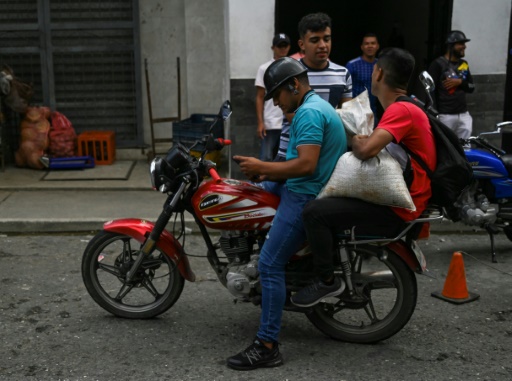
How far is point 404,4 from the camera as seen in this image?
12.5 meters

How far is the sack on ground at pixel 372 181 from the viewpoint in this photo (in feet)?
13.2

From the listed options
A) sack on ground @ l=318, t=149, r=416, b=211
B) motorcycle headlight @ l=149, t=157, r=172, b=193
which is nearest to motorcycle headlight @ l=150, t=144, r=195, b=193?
motorcycle headlight @ l=149, t=157, r=172, b=193

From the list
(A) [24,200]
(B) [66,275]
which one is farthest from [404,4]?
(B) [66,275]

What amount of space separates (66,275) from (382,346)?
270cm

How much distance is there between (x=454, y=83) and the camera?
306 inches

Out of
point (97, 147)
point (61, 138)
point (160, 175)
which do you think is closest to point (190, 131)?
point (97, 147)

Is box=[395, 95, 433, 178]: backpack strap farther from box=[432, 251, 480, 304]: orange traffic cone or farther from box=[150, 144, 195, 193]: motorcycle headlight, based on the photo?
box=[150, 144, 195, 193]: motorcycle headlight

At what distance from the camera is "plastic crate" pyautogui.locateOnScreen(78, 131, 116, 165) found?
9.59 m

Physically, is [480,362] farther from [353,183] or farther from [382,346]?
[353,183]

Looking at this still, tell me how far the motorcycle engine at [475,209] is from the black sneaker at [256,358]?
97.9 inches

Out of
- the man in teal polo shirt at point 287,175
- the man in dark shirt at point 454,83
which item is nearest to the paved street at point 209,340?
the man in teal polo shirt at point 287,175

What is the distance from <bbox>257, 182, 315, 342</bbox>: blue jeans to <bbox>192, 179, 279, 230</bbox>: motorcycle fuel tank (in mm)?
165

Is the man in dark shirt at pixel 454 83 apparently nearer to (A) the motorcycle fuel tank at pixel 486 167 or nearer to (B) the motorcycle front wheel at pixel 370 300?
(A) the motorcycle fuel tank at pixel 486 167

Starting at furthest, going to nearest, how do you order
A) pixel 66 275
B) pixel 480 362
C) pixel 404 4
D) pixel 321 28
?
pixel 404 4 → pixel 66 275 → pixel 321 28 → pixel 480 362
